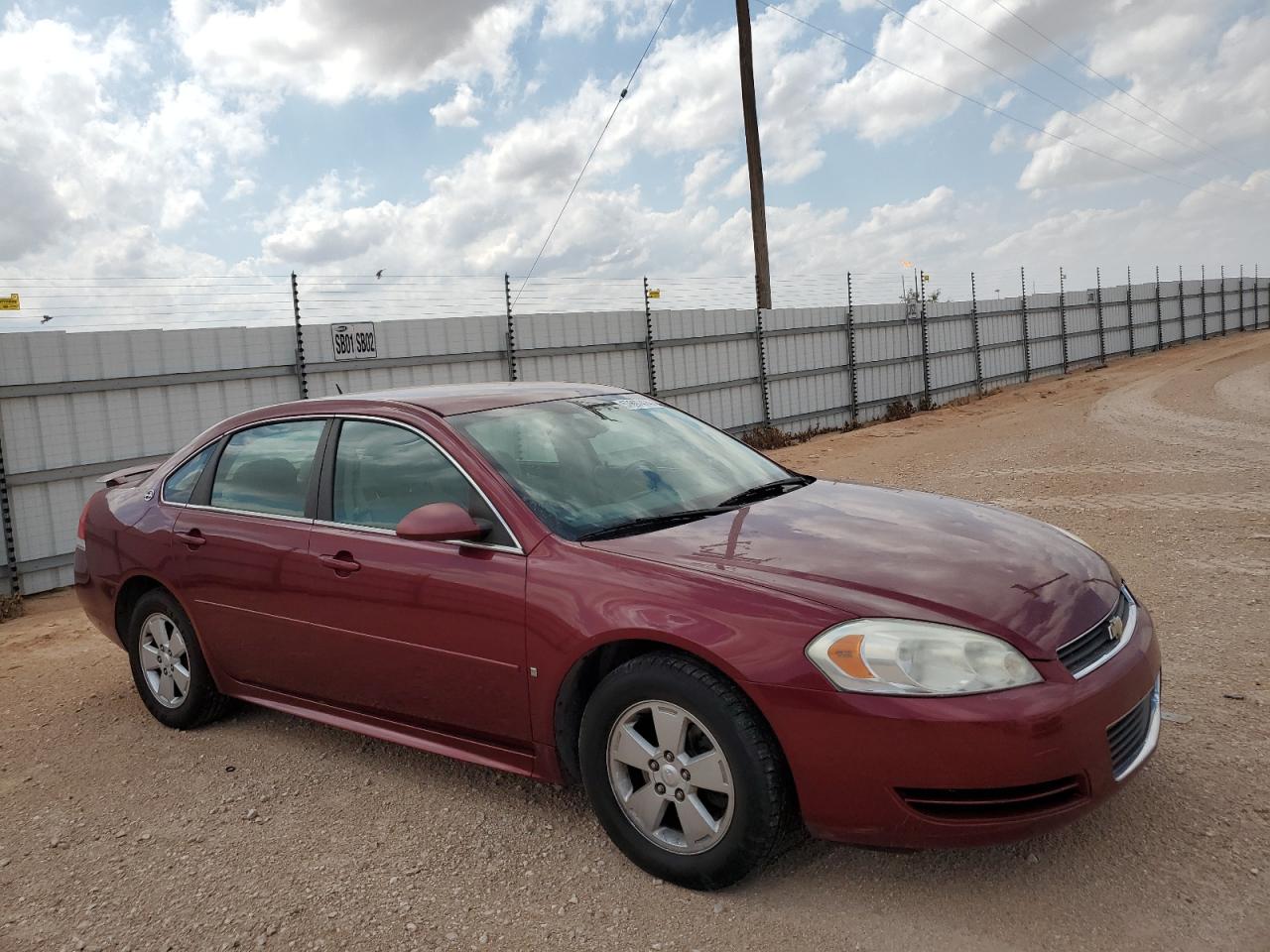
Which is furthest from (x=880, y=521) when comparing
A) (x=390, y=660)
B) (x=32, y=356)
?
(x=32, y=356)

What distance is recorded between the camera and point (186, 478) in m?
4.78

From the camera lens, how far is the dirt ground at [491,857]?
2832 millimetres

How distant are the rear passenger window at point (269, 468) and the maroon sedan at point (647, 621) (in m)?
0.01

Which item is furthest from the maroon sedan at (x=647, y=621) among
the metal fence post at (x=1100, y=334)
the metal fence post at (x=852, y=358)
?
the metal fence post at (x=1100, y=334)

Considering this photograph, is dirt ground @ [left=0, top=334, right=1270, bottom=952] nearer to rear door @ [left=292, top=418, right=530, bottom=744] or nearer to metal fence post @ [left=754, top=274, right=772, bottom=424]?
rear door @ [left=292, top=418, right=530, bottom=744]

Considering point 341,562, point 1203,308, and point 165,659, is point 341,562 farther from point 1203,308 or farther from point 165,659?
point 1203,308

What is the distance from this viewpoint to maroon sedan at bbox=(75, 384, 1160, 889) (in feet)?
8.93

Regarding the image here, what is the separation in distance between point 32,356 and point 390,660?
25.8 ft

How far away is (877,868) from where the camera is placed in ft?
10.2

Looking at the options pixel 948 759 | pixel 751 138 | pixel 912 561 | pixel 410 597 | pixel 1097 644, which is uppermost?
pixel 751 138

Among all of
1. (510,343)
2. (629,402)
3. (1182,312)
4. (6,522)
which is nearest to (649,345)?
(510,343)

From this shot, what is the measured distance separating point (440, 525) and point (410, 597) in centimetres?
41

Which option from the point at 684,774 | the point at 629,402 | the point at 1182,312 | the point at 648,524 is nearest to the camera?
the point at 684,774

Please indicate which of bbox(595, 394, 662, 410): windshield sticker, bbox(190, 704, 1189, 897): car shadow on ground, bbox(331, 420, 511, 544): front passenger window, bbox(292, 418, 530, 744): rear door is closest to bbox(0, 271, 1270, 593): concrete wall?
bbox(595, 394, 662, 410): windshield sticker
